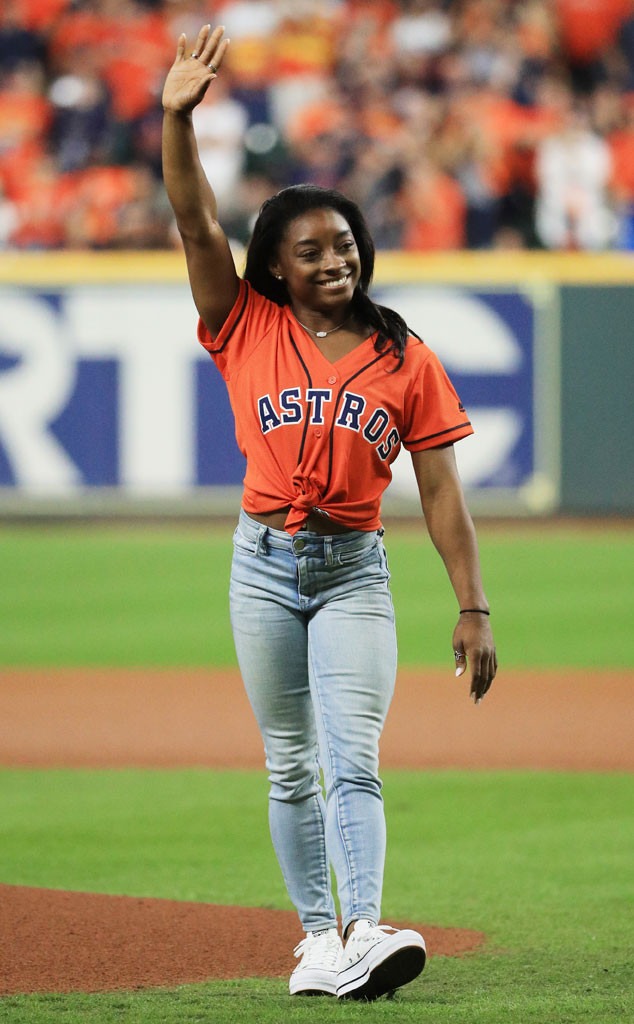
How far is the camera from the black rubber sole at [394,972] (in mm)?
3529

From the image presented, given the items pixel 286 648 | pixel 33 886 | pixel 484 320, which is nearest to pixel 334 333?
pixel 286 648

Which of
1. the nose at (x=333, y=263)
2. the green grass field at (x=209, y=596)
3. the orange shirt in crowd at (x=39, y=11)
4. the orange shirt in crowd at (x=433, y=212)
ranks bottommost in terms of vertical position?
the green grass field at (x=209, y=596)

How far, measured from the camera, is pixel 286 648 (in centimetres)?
378

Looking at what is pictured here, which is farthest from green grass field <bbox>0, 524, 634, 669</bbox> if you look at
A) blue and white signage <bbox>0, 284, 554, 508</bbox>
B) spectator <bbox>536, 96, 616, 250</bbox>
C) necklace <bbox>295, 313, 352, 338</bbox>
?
necklace <bbox>295, 313, 352, 338</bbox>

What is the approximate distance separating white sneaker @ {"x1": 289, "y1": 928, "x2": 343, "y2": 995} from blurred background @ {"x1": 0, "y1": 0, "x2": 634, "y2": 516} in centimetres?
990

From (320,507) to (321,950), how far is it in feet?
3.46

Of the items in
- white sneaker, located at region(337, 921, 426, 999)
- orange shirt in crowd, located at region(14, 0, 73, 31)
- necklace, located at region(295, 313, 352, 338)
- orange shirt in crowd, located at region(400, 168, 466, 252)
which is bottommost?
white sneaker, located at region(337, 921, 426, 999)

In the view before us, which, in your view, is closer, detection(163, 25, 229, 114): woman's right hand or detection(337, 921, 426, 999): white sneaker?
detection(337, 921, 426, 999): white sneaker

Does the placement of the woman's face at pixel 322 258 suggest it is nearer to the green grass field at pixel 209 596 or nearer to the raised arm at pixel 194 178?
the raised arm at pixel 194 178

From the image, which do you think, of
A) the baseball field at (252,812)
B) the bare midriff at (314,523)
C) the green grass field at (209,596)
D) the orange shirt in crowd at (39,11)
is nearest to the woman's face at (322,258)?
the bare midriff at (314,523)

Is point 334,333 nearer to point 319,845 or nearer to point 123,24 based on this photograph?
point 319,845

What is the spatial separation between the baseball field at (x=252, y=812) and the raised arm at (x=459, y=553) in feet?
2.52

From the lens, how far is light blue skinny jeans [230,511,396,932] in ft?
12.1

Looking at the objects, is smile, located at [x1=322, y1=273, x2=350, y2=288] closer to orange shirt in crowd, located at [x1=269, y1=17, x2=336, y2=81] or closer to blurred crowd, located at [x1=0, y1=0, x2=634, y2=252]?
blurred crowd, located at [x1=0, y1=0, x2=634, y2=252]
